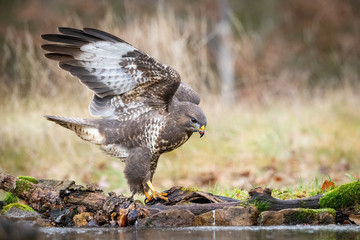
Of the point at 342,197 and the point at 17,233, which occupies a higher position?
the point at 342,197

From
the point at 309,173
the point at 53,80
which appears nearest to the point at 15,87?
the point at 53,80

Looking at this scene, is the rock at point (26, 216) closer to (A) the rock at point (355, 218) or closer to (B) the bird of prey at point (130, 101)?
(B) the bird of prey at point (130, 101)

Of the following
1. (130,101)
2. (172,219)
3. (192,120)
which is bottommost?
(172,219)

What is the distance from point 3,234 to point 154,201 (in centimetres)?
295

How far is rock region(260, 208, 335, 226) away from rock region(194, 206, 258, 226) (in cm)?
14

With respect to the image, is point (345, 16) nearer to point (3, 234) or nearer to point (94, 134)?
point (94, 134)

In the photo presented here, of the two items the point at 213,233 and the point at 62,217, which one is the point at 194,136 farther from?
the point at 213,233

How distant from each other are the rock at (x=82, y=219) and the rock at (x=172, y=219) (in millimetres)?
568

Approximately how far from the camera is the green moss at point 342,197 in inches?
183

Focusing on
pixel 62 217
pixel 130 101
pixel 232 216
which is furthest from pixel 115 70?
pixel 232 216

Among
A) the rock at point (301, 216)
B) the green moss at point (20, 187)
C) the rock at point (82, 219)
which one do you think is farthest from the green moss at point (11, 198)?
the rock at point (301, 216)

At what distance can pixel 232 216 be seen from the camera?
4684 millimetres

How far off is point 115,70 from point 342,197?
279cm

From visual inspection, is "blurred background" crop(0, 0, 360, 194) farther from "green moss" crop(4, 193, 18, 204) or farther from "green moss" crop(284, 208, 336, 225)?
"green moss" crop(284, 208, 336, 225)
